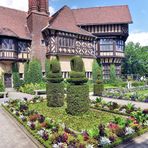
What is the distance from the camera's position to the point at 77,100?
12617mm

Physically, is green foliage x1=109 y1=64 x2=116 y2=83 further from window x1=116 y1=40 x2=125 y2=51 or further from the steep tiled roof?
the steep tiled roof

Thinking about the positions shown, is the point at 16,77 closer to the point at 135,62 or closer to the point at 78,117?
the point at 78,117

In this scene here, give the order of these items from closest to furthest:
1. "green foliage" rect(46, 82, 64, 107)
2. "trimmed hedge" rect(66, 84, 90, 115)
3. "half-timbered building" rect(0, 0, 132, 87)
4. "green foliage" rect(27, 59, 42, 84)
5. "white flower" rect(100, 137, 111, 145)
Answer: "white flower" rect(100, 137, 111, 145) → "trimmed hedge" rect(66, 84, 90, 115) → "green foliage" rect(46, 82, 64, 107) → "half-timbered building" rect(0, 0, 132, 87) → "green foliage" rect(27, 59, 42, 84)

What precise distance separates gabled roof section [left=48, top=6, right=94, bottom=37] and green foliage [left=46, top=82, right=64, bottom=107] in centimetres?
1564

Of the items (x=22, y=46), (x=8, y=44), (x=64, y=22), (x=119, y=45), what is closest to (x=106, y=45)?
(x=119, y=45)

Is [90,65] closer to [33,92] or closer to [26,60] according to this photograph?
[26,60]

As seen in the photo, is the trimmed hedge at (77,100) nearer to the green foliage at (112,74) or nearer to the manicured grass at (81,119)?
the manicured grass at (81,119)

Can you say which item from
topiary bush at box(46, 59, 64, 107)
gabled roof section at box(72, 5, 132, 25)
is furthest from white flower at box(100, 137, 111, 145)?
gabled roof section at box(72, 5, 132, 25)

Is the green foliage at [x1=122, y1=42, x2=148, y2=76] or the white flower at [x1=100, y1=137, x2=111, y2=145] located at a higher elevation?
the green foliage at [x1=122, y1=42, x2=148, y2=76]

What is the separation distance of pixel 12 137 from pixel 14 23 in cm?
2523

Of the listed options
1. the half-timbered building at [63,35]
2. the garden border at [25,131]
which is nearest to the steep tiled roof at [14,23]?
the half-timbered building at [63,35]

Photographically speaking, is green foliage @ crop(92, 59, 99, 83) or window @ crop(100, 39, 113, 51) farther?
window @ crop(100, 39, 113, 51)

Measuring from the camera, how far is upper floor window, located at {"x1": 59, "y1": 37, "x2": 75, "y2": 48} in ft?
A: 100.0

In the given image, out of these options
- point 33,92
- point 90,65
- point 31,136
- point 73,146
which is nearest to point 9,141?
point 31,136
